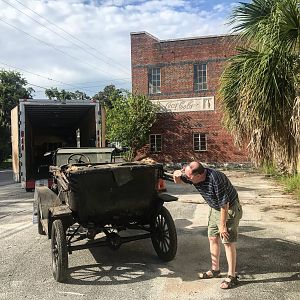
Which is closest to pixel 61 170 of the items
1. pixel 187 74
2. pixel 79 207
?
pixel 79 207

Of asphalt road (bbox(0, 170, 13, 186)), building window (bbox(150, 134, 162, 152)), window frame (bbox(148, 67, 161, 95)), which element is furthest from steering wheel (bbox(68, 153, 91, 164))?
window frame (bbox(148, 67, 161, 95))

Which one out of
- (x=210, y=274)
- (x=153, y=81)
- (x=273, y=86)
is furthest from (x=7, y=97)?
(x=210, y=274)

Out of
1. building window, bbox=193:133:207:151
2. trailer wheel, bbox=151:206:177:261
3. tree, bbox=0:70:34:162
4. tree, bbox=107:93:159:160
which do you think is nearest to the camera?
trailer wheel, bbox=151:206:177:261

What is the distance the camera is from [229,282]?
504cm

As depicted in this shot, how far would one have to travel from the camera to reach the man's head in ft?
16.5

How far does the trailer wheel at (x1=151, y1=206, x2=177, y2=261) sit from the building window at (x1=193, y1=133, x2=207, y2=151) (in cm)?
2047

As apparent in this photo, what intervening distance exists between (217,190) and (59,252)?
2100 millimetres

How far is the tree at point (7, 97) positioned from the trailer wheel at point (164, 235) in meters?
30.0

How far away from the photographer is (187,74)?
26.9 m

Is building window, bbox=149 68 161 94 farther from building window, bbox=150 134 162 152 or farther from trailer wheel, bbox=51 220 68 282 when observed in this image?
trailer wheel, bbox=51 220 68 282

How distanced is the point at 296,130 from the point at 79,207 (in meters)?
4.51

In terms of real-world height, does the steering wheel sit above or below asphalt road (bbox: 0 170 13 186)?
above

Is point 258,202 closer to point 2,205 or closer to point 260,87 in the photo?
point 260,87

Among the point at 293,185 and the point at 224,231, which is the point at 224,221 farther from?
the point at 293,185
